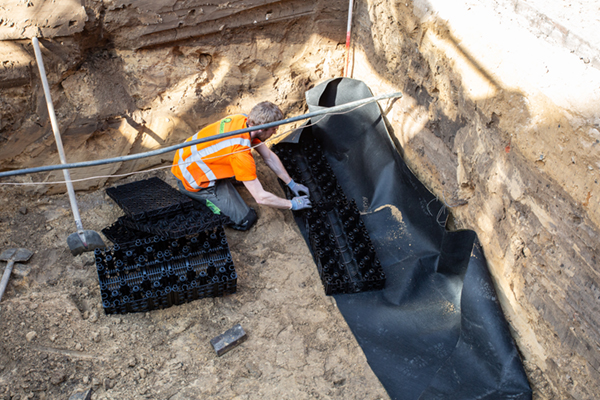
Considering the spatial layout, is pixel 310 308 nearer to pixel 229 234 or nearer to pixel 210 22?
pixel 229 234

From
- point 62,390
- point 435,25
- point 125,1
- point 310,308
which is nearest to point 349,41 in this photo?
point 435,25

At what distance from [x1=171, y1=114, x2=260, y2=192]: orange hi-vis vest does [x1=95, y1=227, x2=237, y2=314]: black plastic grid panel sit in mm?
647

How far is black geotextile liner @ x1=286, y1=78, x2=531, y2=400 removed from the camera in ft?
10.4

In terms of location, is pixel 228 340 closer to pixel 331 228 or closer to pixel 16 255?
pixel 331 228

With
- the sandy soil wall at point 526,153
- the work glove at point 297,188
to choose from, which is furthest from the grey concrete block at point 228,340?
the sandy soil wall at point 526,153

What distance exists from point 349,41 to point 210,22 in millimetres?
1615

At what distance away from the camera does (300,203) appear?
4535mm

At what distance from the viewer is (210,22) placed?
4.71 metres

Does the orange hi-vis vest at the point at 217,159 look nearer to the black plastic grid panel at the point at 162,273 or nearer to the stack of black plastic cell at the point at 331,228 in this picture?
the black plastic grid panel at the point at 162,273

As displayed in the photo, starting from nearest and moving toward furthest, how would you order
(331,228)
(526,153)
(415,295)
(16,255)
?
(526,153), (415,295), (16,255), (331,228)

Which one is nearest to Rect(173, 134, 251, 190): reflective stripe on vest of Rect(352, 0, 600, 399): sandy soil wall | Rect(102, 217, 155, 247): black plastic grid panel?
Rect(102, 217, 155, 247): black plastic grid panel

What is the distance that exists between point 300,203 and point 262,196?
45cm

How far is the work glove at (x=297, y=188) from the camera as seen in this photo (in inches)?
187

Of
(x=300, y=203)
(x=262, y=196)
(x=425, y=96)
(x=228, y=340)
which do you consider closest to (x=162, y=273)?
(x=228, y=340)
